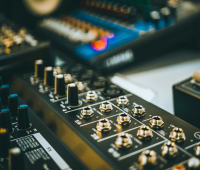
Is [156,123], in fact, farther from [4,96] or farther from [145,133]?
[4,96]

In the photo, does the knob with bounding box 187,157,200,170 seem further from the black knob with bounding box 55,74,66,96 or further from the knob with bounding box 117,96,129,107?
the black knob with bounding box 55,74,66,96

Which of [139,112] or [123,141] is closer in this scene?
[123,141]

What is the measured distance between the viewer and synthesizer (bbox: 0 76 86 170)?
0.49 metres

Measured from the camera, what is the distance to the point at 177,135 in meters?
0.52

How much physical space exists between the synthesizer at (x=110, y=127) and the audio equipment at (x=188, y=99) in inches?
4.4

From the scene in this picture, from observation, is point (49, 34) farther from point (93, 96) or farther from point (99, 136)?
point (99, 136)

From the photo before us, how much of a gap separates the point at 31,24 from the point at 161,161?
171 centimetres

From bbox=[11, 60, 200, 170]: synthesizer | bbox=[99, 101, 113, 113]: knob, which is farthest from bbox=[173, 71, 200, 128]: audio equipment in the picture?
bbox=[99, 101, 113, 113]: knob

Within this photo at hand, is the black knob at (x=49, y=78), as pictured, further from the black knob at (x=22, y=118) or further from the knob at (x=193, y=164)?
the knob at (x=193, y=164)

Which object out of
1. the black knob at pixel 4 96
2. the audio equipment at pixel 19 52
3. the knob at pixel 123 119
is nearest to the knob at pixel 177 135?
the knob at pixel 123 119

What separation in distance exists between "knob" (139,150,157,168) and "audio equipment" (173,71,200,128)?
0.96 ft

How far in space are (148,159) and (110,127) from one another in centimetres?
14

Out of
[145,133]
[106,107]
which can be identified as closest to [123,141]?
[145,133]

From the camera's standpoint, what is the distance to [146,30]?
134 cm
